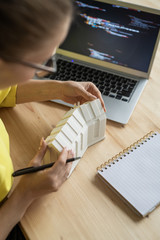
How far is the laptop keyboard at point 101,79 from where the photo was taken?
36.8 inches

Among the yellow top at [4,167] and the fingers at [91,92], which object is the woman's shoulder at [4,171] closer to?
the yellow top at [4,167]

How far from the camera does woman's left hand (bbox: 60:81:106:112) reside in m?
0.83

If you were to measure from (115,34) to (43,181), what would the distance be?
57 cm

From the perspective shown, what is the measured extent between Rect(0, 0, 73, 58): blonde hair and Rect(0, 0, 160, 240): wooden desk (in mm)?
427

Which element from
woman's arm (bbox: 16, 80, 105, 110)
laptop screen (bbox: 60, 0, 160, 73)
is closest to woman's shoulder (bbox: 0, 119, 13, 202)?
woman's arm (bbox: 16, 80, 105, 110)

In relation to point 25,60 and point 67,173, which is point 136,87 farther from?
point 25,60

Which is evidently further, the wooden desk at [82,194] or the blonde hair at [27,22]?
the wooden desk at [82,194]

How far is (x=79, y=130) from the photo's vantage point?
71 centimetres

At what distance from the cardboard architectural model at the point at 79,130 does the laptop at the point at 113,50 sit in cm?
12

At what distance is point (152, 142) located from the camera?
30.9 inches

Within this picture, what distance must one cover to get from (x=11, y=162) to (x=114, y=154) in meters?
0.30

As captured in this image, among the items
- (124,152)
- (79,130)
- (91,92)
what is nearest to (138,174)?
(124,152)

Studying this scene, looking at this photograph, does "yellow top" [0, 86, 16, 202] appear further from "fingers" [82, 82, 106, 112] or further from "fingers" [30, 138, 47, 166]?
"fingers" [82, 82, 106, 112]

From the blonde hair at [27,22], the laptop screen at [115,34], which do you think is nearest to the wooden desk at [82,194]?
the laptop screen at [115,34]
